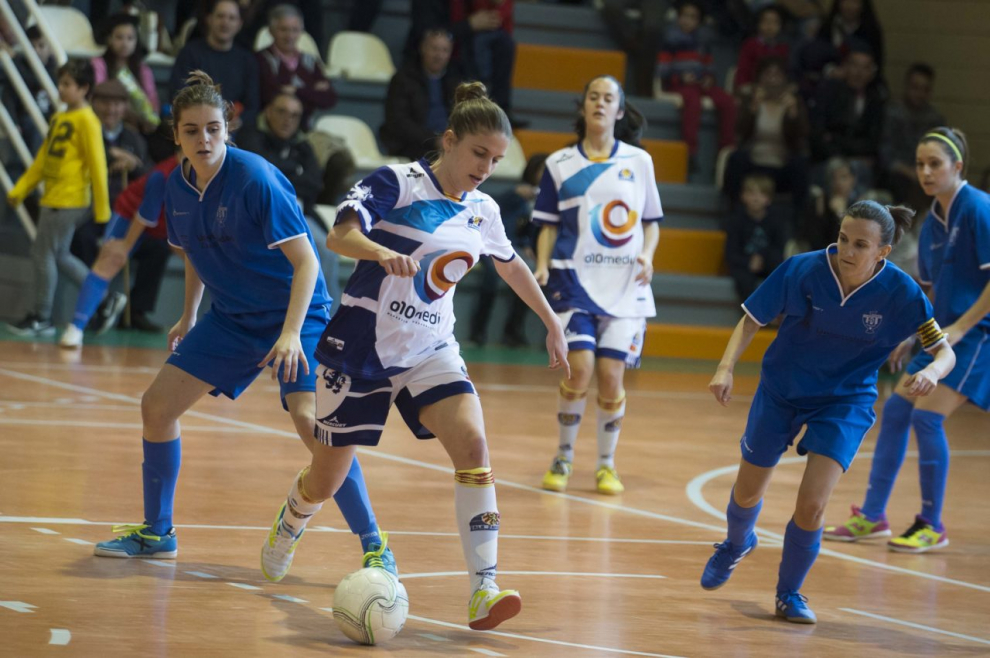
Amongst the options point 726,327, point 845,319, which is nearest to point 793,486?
point 845,319

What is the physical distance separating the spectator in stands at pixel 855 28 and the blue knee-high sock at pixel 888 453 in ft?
33.4

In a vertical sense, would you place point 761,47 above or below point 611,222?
above

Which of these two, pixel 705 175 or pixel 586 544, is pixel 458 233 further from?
pixel 705 175

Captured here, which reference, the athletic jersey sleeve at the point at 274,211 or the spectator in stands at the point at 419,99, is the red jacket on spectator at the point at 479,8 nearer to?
the spectator in stands at the point at 419,99

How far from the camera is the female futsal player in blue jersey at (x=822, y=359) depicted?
4961 millimetres

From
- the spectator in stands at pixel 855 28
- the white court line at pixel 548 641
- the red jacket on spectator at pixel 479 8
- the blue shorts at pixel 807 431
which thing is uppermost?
the spectator in stands at pixel 855 28

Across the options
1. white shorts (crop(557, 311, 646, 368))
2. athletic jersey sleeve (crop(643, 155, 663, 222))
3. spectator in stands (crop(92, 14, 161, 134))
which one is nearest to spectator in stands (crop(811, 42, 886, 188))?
spectator in stands (crop(92, 14, 161, 134))

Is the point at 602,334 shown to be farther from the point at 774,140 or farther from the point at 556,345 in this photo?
the point at 774,140

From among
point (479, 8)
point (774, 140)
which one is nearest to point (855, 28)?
point (774, 140)

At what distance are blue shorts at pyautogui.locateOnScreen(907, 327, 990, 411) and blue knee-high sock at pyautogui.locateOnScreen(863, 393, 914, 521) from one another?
0.73ft

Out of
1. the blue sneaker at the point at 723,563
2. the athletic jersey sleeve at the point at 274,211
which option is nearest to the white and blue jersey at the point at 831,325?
the blue sneaker at the point at 723,563

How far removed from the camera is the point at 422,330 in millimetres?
4500

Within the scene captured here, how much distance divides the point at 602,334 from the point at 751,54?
9.34m

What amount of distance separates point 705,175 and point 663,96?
3.36 feet
